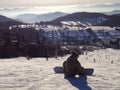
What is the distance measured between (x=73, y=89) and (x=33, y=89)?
1413 mm

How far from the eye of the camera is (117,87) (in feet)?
40.1

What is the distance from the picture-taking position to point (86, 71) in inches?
656

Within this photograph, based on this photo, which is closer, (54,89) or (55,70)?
(54,89)

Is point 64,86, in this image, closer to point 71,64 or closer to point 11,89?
point 11,89

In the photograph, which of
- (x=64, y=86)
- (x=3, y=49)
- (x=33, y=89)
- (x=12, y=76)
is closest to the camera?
(x=33, y=89)

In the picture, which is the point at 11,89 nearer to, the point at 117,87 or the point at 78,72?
the point at 117,87

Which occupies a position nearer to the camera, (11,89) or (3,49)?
(11,89)

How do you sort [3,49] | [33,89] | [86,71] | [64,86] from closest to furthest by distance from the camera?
1. [33,89]
2. [64,86]
3. [86,71]
4. [3,49]

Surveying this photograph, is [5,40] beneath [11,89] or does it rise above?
beneath

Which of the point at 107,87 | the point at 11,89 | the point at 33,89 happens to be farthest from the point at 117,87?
the point at 11,89

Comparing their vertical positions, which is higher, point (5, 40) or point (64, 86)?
point (64, 86)

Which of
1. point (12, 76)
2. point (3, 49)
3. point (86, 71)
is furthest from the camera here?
point (3, 49)

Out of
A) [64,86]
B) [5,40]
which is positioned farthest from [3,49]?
[64,86]

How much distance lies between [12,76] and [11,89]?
3.60 metres
